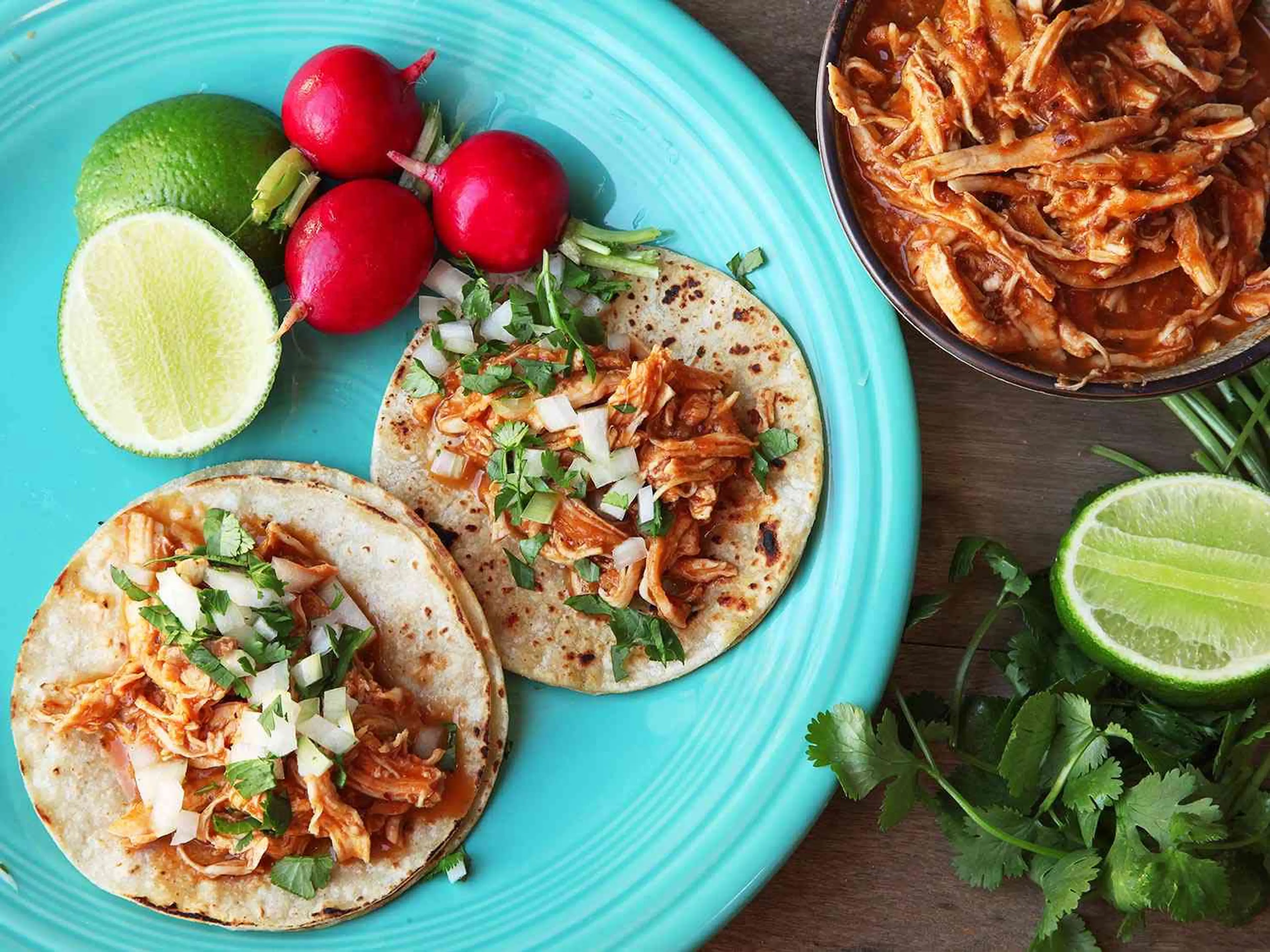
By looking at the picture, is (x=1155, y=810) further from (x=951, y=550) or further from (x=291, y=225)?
(x=291, y=225)

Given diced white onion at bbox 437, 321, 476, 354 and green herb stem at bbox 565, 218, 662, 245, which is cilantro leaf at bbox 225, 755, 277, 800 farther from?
green herb stem at bbox 565, 218, 662, 245

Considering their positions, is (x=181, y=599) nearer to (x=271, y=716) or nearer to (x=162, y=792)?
(x=271, y=716)

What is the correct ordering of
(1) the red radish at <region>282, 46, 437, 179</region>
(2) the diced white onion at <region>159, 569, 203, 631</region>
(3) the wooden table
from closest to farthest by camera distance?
(2) the diced white onion at <region>159, 569, 203, 631</region>
(1) the red radish at <region>282, 46, 437, 179</region>
(3) the wooden table

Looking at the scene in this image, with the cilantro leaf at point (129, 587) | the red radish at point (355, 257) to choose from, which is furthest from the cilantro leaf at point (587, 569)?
the cilantro leaf at point (129, 587)

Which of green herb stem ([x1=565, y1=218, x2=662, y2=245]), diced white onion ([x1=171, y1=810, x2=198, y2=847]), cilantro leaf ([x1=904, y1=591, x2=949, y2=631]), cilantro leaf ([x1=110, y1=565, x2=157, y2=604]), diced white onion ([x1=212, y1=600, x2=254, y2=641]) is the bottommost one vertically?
cilantro leaf ([x1=904, y1=591, x2=949, y2=631])

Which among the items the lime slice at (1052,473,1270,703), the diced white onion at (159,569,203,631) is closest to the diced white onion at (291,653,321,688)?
the diced white onion at (159,569,203,631)
